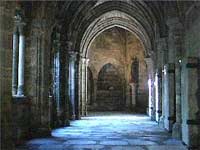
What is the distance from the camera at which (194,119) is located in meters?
7.70

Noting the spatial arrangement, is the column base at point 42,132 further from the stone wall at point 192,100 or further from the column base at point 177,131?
the stone wall at point 192,100

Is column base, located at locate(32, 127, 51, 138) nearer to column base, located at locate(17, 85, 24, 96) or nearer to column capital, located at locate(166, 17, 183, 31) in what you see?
A: column base, located at locate(17, 85, 24, 96)

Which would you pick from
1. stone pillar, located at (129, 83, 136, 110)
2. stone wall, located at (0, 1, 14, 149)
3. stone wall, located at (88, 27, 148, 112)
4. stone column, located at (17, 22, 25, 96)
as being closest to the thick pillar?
stone column, located at (17, 22, 25, 96)

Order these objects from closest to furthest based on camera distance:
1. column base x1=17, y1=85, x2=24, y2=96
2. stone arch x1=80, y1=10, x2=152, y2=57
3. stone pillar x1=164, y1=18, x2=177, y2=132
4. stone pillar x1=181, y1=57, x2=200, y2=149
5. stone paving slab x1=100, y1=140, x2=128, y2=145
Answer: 1. stone pillar x1=181, y1=57, x2=200, y2=149
2. stone paving slab x1=100, y1=140, x2=128, y2=145
3. column base x1=17, y1=85, x2=24, y2=96
4. stone pillar x1=164, y1=18, x2=177, y2=132
5. stone arch x1=80, y1=10, x2=152, y2=57

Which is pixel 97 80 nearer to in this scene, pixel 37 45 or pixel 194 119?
pixel 37 45

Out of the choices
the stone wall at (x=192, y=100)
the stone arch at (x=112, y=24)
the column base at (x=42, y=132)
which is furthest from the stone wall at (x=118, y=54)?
the stone wall at (x=192, y=100)

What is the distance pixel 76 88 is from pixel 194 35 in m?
9.07

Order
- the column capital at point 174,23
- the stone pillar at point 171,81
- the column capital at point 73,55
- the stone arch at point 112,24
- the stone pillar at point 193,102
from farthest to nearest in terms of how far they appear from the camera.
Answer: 1. the stone arch at point 112,24
2. the column capital at point 73,55
3. the stone pillar at point 171,81
4. the column capital at point 174,23
5. the stone pillar at point 193,102

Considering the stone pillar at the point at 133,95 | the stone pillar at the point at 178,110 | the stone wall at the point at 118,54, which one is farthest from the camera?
the stone wall at the point at 118,54

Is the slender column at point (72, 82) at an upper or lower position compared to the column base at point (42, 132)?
upper

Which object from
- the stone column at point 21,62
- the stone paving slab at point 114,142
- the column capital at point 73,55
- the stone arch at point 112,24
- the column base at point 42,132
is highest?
the stone arch at point 112,24

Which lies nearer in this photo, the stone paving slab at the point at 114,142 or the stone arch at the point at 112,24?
the stone paving slab at the point at 114,142

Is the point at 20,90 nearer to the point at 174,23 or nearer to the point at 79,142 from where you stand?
the point at 79,142

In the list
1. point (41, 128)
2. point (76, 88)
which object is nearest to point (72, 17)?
point (76, 88)
